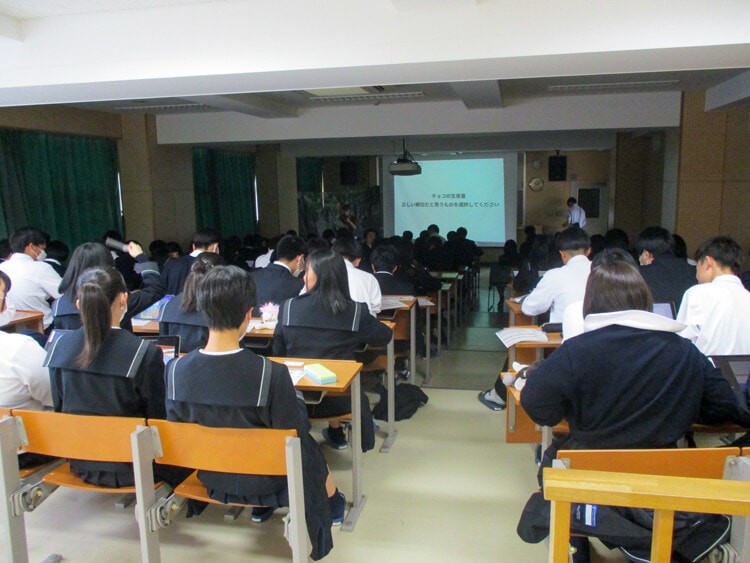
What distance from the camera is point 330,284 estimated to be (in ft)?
10.2

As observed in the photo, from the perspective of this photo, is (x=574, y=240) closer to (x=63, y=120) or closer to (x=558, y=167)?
(x=63, y=120)

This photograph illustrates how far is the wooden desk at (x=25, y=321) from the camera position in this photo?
4.21 metres

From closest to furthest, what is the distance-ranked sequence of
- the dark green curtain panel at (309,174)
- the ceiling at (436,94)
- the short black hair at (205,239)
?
the short black hair at (205,239) < the ceiling at (436,94) < the dark green curtain panel at (309,174)

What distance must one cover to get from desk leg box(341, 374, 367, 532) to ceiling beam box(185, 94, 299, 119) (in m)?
3.91

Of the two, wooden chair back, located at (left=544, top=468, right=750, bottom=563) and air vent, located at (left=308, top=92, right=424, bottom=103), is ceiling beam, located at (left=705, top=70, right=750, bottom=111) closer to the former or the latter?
air vent, located at (left=308, top=92, right=424, bottom=103)

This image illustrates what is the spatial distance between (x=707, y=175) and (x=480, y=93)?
294cm

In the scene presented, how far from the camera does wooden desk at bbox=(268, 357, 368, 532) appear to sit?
2574mm

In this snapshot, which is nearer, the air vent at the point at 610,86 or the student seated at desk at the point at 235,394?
the student seated at desk at the point at 235,394

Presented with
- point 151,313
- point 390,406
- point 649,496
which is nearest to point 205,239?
point 151,313

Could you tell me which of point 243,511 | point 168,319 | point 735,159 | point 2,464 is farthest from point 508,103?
point 2,464

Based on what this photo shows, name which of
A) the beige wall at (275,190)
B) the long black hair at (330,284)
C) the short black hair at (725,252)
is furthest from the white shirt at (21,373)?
the beige wall at (275,190)

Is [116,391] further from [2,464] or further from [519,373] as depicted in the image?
[519,373]

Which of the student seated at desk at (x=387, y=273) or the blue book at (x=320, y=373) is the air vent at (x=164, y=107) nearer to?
the student seated at desk at (x=387, y=273)

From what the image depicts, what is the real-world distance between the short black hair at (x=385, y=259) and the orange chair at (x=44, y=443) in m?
3.08
